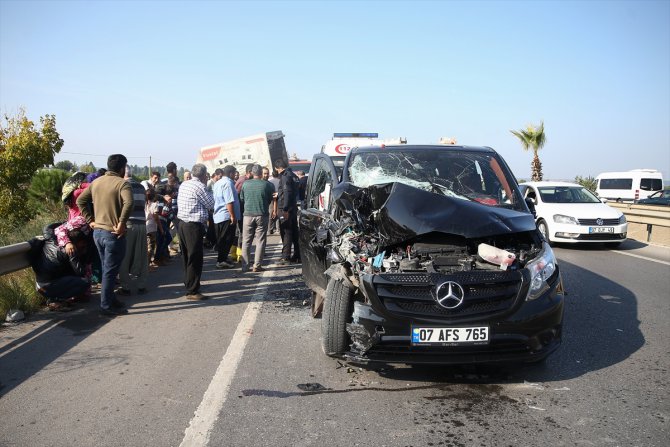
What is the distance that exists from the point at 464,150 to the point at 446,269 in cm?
222

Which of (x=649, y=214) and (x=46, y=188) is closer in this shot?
(x=649, y=214)

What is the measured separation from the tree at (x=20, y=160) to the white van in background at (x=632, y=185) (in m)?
30.4

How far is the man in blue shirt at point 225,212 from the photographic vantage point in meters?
9.75

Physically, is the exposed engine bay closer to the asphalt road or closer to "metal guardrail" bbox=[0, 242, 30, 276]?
the asphalt road

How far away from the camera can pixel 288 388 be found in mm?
4250

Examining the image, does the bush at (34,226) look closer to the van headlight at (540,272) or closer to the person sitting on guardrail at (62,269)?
the person sitting on guardrail at (62,269)

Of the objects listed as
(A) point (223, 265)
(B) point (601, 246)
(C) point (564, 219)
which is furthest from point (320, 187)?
(B) point (601, 246)

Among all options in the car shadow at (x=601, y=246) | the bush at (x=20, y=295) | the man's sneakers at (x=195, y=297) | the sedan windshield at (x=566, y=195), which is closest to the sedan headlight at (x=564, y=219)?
the car shadow at (x=601, y=246)

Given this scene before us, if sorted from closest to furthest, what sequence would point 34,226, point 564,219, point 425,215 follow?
1. point 425,215
2. point 34,226
3. point 564,219

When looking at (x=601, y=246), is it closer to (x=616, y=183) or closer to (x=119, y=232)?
(x=119, y=232)

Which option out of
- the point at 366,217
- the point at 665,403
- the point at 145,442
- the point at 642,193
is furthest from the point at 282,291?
the point at 642,193

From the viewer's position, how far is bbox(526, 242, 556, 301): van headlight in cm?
421

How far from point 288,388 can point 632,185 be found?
3378 centimetres

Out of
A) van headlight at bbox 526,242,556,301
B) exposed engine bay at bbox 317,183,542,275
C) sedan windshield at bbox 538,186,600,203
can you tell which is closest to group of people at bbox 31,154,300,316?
exposed engine bay at bbox 317,183,542,275
